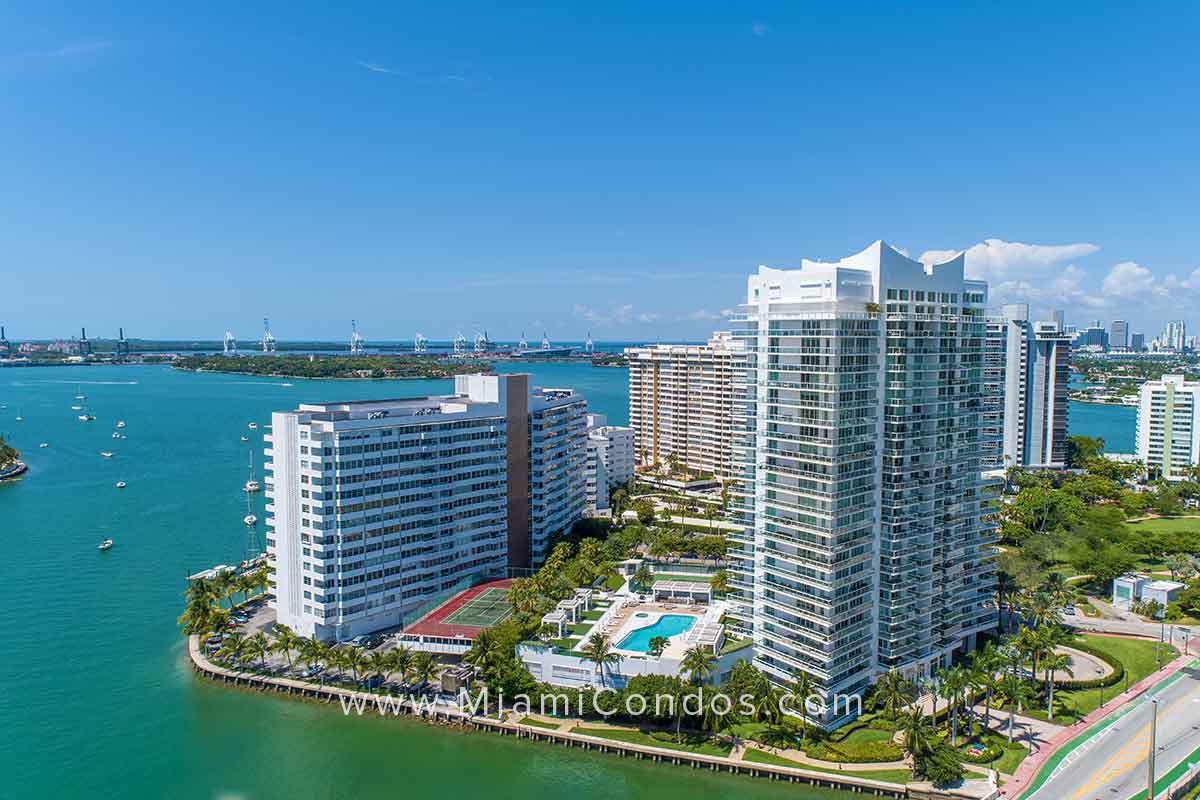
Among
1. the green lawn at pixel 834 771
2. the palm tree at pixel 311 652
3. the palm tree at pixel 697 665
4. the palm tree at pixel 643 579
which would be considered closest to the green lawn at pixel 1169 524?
the palm tree at pixel 643 579

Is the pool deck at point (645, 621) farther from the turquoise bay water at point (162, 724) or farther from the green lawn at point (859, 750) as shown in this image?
the green lawn at point (859, 750)

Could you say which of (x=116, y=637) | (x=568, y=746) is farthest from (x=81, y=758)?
(x=568, y=746)

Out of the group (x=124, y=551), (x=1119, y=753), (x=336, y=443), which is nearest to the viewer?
(x=1119, y=753)

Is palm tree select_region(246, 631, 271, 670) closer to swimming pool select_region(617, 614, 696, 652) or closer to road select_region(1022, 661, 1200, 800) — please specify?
swimming pool select_region(617, 614, 696, 652)

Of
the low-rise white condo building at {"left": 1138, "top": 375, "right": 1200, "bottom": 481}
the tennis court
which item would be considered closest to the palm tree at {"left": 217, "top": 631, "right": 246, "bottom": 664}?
the tennis court

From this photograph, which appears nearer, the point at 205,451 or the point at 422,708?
the point at 422,708

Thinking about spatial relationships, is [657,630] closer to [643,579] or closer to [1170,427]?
[643,579]

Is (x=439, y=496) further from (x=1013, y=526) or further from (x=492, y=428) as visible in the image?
(x=1013, y=526)
